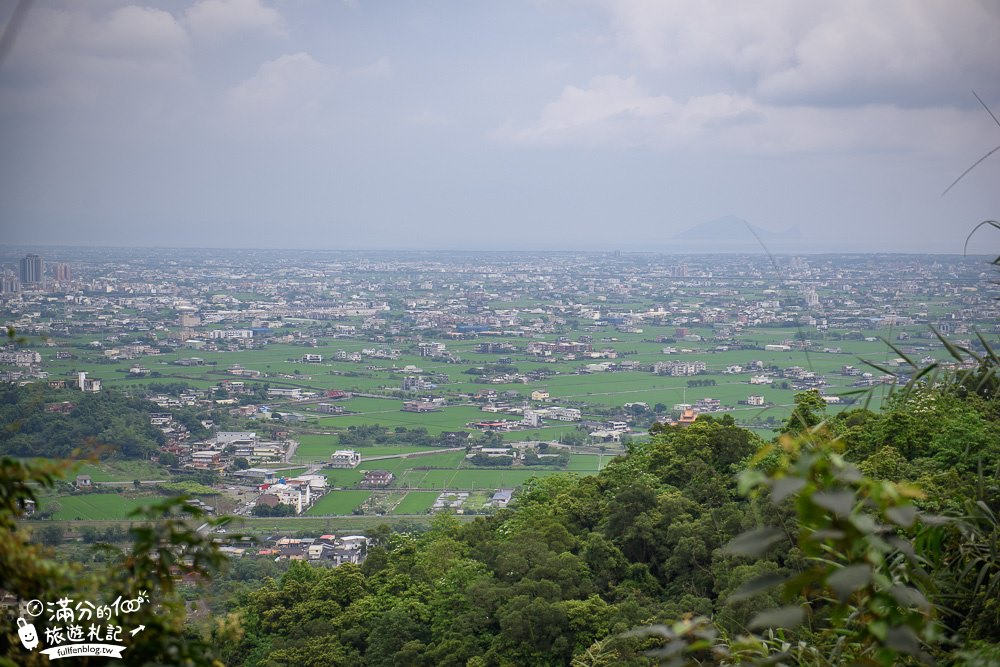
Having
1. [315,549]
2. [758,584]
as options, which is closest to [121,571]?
[758,584]

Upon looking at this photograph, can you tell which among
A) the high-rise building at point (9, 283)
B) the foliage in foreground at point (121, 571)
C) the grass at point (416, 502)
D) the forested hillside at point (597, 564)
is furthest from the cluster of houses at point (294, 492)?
the foliage in foreground at point (121, 571)

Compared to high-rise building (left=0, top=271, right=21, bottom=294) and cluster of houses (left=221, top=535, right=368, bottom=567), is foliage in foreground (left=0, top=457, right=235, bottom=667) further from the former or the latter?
high-rise building (left=0, top=271, right=21, bottom=294)

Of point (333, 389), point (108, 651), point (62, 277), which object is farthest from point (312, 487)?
point (62, 277)

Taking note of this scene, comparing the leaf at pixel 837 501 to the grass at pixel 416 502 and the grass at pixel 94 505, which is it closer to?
the grass at pixel 94 505

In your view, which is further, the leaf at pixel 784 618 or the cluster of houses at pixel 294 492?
the cluster of houses at pixel 294 492

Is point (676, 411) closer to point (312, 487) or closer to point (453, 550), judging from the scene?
point (312, 487)

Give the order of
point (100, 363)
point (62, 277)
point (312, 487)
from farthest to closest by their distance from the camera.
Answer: point (62, 277), point (100, 363), point (312, 487)
